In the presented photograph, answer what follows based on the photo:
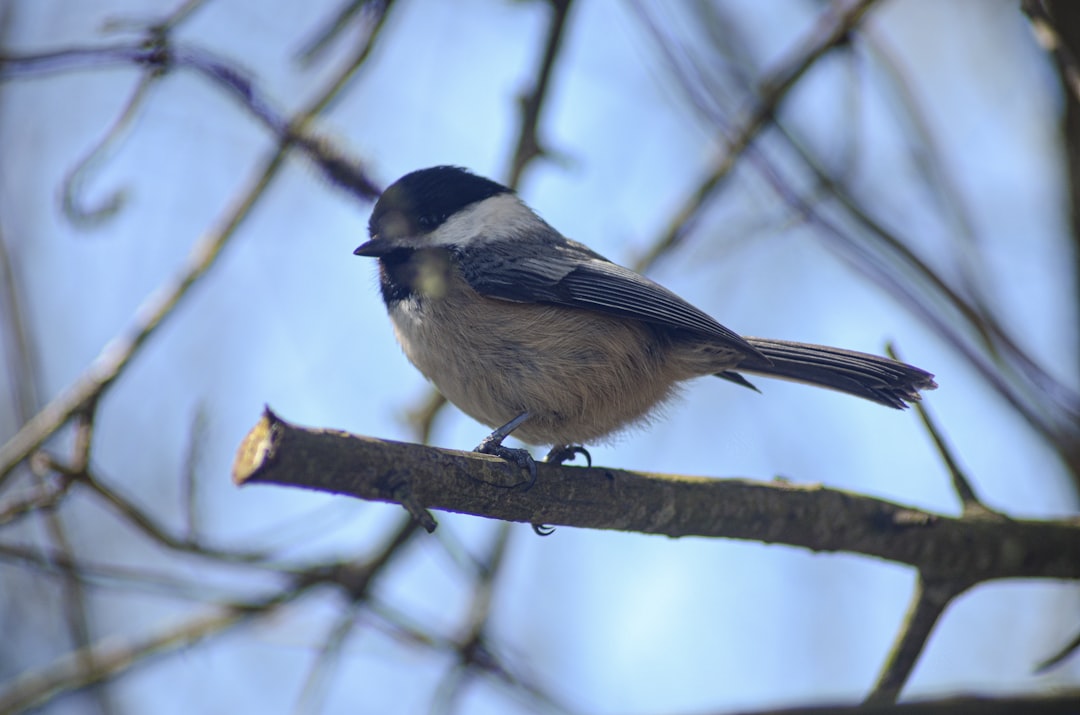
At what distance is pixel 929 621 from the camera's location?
237cm

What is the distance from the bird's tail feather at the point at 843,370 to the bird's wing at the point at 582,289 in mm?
149

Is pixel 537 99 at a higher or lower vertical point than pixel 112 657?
higher

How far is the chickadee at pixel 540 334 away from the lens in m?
2.62

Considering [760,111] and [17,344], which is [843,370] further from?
[17,344]

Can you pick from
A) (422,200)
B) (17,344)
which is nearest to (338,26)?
(422,200)

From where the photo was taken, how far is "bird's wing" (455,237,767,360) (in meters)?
2.73

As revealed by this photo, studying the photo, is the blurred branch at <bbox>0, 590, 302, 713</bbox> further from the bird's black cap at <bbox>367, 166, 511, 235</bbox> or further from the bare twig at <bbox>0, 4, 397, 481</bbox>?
the bird's black cap at <bbox>367, 166, 511, 235</bbox>

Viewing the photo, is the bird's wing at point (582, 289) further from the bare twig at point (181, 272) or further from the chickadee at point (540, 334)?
the bare twig at point (181, 272)

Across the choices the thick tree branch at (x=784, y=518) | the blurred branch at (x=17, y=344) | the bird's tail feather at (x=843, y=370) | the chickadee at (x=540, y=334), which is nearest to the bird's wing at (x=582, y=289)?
the chickadee at (x=540, y=334)

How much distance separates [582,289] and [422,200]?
648 mm

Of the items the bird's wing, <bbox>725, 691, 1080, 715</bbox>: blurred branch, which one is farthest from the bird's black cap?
<bbox>725, 691, 1080, 715</bbox>: blurred branch

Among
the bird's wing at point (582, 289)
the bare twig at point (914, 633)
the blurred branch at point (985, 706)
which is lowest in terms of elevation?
the blurred branch at point (985, 706)

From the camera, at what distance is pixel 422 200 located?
2932 millimetres

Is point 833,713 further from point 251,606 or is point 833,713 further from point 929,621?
point 251,606
